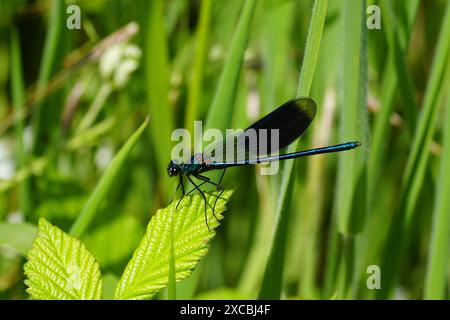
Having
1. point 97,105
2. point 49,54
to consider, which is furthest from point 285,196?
point 97,105

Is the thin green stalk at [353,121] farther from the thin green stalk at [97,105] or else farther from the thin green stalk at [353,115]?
the thin green stalk at [97,105]

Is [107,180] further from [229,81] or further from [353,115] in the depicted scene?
[353,115]

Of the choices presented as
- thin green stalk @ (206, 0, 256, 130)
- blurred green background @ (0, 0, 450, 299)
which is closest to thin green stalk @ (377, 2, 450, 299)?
blurred green background @ (0, 0, 450, 299)

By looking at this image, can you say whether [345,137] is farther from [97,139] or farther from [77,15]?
[97,139]

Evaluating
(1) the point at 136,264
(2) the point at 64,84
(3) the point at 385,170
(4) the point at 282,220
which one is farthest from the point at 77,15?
(3) the point at 385,170

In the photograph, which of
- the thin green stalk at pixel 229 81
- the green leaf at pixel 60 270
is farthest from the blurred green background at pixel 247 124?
the green leaf at pixel 60 270
